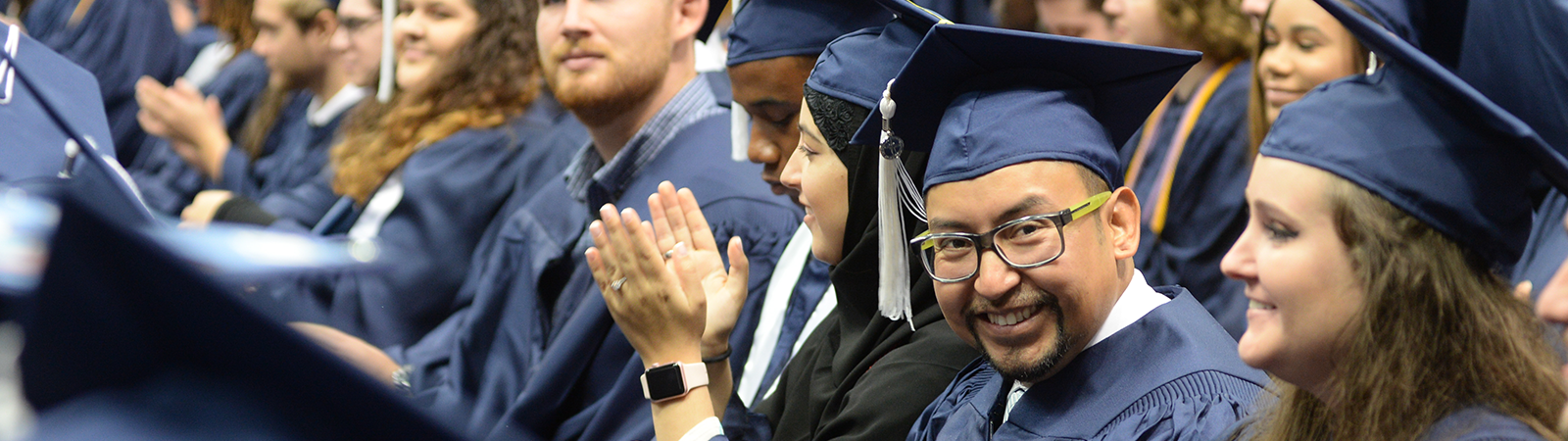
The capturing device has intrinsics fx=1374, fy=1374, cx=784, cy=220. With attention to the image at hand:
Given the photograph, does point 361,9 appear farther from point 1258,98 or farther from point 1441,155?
point 1441,155

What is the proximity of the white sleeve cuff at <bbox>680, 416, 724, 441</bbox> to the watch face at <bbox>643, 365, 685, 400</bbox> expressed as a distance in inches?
2.6

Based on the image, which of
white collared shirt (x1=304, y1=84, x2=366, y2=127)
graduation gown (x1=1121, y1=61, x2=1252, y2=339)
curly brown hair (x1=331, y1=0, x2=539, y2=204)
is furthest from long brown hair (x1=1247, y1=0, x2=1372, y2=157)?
white collared shirt (x1=304, y1=84, x2=366, y2=127)

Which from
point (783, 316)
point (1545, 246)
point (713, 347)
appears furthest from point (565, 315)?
point (1545, 246)

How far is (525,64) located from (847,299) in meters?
2.06

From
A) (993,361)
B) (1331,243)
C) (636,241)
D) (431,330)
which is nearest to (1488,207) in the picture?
(1331,243)

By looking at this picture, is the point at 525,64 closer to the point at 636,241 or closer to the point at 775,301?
the point at 775,301

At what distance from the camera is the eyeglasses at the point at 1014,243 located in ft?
6.26

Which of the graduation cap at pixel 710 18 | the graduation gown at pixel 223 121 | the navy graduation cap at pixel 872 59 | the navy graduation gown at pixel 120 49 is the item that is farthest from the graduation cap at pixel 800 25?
the navy graduation gown at pixel 120 49

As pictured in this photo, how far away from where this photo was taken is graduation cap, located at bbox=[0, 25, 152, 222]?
200cm

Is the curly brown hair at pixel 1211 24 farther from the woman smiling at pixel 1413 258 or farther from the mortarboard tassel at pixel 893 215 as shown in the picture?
the woman smiling at pixel 1413 258

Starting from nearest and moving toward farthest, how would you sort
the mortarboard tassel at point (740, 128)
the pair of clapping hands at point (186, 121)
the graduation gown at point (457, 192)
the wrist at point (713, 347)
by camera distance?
the wrist at point (713, 347)
the mortarboard tassel at point (740, 128)
the graduation gown at point (457, 192)
the pair of clapping hands at point (186, 121)

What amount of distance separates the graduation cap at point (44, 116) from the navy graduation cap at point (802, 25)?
1222mm

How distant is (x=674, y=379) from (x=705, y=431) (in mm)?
104

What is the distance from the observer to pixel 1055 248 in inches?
75.1
